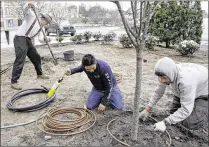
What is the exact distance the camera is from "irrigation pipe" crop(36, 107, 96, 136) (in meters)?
3.21

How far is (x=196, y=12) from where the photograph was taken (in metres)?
9.74

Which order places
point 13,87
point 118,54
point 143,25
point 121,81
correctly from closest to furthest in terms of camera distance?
1. point 143,25
2. point 13,87
3. point 121,81
4. point 118,54

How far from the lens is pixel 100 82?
12.8 ft

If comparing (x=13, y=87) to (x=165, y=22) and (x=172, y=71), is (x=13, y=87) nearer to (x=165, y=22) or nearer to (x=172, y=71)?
(x=172, y=71)

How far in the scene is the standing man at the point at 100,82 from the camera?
3.44m

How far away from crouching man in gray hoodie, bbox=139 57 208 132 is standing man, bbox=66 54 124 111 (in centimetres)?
83

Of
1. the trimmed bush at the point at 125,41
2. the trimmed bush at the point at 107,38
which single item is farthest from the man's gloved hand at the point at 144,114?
the trimmed bush at the point at 107,38

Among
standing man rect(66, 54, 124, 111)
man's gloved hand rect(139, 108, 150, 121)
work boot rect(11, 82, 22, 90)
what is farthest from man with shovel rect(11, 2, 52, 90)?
man's gloved hand rect(139, 108, 150, 121)

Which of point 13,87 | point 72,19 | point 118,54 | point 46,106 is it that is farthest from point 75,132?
point 72,19

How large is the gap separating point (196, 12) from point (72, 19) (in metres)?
13.0

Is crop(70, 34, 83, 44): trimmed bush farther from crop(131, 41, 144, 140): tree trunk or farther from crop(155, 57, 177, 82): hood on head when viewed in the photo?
crop(155, 57, 177, 82): hood on head

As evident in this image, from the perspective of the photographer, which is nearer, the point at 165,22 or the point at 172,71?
the point at 172,71

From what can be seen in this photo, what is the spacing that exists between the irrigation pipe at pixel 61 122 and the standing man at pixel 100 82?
31 centimetres

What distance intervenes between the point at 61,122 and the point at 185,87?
1.71m
